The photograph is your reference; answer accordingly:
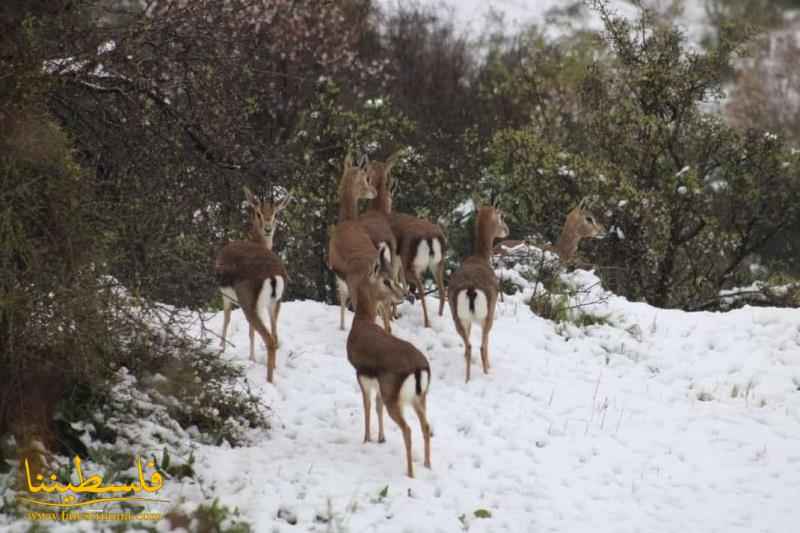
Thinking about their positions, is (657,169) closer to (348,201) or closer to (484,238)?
(484,238)

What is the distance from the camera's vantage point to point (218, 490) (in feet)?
22.4

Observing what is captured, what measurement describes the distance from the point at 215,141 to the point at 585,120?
37.9 ft

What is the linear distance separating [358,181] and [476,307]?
239cm

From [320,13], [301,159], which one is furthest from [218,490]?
[320,13]

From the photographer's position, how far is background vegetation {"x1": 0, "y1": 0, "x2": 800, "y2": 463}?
6.45 m

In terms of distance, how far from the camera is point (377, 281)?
28.5 ft

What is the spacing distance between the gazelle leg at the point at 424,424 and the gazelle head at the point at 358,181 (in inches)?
157

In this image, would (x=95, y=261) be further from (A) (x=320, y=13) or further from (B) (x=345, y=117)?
(A) (x=320, y=13)

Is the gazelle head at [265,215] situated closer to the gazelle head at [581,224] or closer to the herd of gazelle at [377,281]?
the herd of gazelle at [377,281]

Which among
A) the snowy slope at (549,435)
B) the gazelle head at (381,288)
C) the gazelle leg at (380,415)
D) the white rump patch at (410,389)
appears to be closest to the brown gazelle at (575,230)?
the snowy slope at (549,435)

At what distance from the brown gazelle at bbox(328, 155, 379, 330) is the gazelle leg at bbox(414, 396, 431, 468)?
1702 millimetres

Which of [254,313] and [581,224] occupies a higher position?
[581,224]

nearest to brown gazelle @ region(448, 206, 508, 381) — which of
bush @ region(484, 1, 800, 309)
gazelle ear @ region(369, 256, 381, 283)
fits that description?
gazelle ear @ region(369, 256, 381, 283)

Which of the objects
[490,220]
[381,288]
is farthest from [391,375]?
[490,220]
